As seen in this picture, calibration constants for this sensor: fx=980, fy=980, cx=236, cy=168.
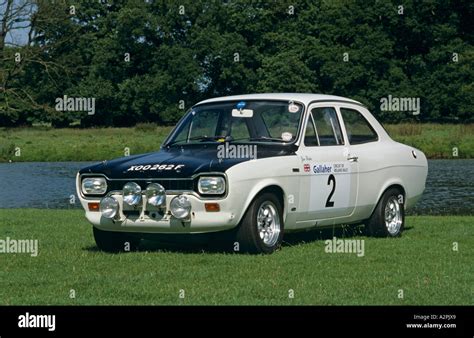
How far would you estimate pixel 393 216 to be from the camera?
14367 mm

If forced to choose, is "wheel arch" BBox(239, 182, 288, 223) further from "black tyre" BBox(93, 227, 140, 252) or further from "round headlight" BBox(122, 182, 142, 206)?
"black tyre" BBox(93, 227, 140, 252)

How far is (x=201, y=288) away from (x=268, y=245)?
2602 millimetres

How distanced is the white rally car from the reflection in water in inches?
307

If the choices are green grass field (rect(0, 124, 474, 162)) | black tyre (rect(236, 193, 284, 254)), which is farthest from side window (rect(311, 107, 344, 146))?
green grass field (rect(0, 124, 474, 162))

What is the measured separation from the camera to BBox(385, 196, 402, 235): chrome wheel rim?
14.2 m

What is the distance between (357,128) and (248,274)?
14.7ft

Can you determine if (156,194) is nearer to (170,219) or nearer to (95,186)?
(170,219)

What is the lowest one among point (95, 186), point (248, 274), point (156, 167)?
point (248, 274)

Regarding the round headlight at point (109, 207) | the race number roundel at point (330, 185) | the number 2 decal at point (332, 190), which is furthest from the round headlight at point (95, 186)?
the number 2 decal at point (332, 190)

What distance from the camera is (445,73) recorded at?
7700 cm

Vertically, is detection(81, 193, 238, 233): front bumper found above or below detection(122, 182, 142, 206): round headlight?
below

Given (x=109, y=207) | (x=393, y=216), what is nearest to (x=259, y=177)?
(x=109, y=207)
